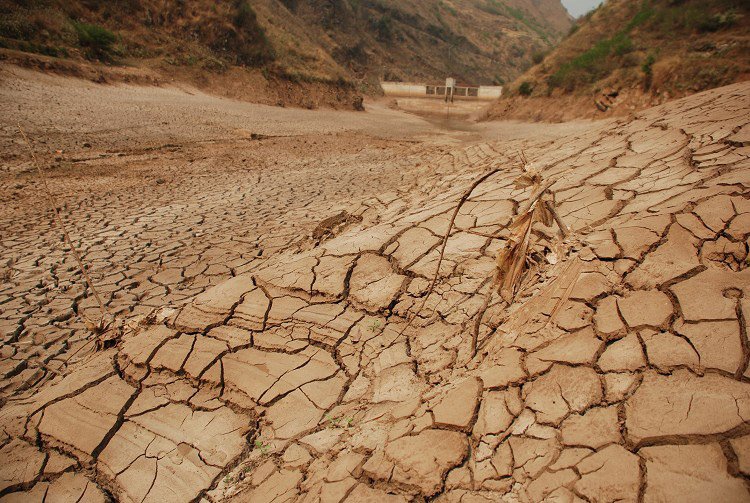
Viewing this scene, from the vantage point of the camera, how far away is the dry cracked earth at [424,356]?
1.13 metres

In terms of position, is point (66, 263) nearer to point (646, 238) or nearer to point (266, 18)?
point (646, 238)

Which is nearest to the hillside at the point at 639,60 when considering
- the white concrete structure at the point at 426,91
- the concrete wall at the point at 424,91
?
the concrete wall at the point at 424,91

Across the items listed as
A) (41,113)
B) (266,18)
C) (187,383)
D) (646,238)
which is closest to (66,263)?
(187,383)

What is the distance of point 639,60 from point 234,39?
1503 cm

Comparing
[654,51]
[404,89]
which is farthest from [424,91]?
[654,51]

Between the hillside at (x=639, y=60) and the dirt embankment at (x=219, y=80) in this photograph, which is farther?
the hillside at (x=639, y=60)

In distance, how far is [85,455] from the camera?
1.62 m

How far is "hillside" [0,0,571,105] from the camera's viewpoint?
10.3m

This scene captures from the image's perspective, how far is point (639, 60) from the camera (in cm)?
1229

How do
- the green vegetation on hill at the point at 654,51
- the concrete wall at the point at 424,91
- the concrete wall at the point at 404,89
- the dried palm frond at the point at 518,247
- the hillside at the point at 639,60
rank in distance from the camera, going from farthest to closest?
the concrete wall at the point at 404,89 < the concrete wall at the point at 424,91 < the hillside at the point at 639,60 < the green vegetation on hill at the point at 654,51 < the dried palm frond at the point at 518,247

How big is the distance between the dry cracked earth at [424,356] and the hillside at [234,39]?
10345mm

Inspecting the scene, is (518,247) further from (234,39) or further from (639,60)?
(234,39)

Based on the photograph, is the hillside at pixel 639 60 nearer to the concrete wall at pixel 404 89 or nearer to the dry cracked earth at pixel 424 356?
the dry cracked earth at pixel 424 356

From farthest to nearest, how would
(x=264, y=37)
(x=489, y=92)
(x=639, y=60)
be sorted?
1. (x=489, y=92)
2. (x=264, y=37)
3. (x=639, y=60)
